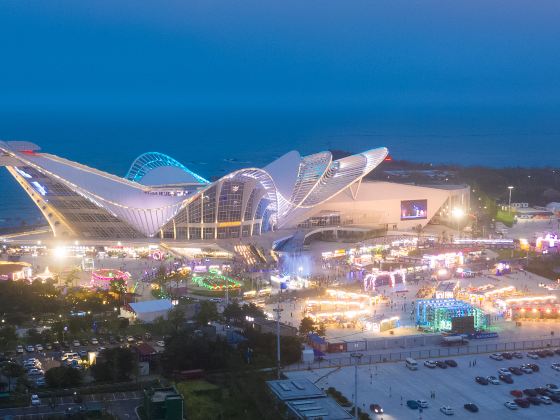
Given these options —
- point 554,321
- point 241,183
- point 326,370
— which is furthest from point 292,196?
point 326,370

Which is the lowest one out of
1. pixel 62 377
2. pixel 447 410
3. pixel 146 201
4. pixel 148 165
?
pixel 447 410

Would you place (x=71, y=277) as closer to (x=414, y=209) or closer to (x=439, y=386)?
(x=439, y=386)

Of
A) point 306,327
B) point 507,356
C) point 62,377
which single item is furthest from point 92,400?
point 507,356

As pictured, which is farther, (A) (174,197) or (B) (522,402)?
(A) (174,197)

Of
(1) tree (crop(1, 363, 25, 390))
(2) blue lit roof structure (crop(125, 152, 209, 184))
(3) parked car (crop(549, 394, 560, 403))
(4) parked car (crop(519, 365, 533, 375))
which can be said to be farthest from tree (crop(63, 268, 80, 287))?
(3) parked car (crop(549, 394, 560, 403))

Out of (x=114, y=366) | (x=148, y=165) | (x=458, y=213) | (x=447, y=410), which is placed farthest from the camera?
(x=458, y=213)

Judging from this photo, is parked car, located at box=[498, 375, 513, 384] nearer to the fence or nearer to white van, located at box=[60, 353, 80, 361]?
the fence

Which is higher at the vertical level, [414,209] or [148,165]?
[148,165]

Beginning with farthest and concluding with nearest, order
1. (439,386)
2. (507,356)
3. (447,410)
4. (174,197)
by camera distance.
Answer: (174,197) < (507,356) < (439,386) < (447,410)
